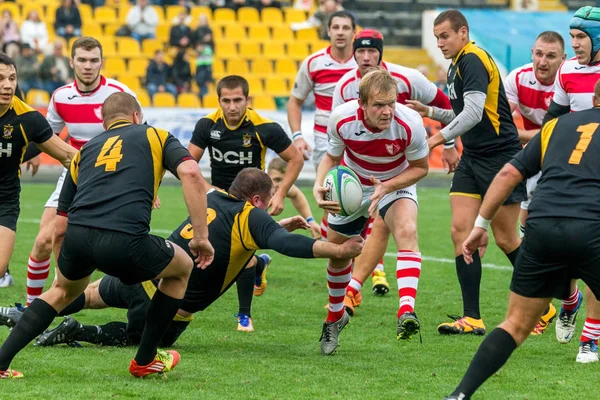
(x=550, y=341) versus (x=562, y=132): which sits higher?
(x=562, y=132)

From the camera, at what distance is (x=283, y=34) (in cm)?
2833

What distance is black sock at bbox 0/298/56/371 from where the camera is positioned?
6293 mm

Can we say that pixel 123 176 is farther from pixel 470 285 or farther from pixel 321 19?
pixel 321 19

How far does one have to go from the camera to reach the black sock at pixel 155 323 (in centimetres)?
644

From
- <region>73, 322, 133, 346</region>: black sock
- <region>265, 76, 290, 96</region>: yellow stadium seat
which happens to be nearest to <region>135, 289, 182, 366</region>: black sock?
<region>73, 322, 133, 346</region>: black sock

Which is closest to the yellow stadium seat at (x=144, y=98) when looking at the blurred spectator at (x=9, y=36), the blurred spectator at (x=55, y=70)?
the blurred spectator at (x=55, y=70)

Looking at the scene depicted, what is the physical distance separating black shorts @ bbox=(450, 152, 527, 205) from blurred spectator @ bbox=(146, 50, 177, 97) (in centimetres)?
1629

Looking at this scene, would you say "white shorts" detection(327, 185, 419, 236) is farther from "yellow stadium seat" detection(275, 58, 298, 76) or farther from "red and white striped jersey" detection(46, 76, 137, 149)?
"yellow stadium seat" detection(275, 58, 298, 76)

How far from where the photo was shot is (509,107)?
8719 millimetres

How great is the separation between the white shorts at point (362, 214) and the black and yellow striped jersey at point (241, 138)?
1.44 meters

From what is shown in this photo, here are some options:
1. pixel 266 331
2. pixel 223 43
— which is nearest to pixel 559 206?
pixel 266 331

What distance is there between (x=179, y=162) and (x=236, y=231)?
0.89 metres

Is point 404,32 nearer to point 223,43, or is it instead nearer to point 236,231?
point 223,43

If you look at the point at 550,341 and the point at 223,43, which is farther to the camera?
the point at 223,43
